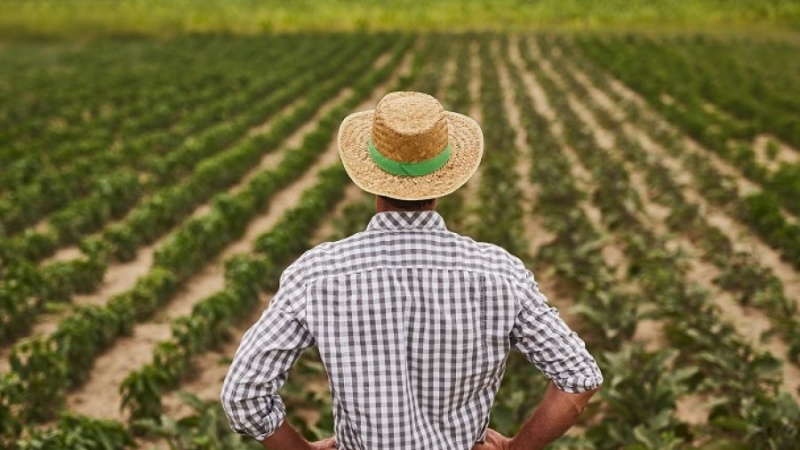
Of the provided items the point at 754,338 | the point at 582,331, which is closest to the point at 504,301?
the point at 582,331

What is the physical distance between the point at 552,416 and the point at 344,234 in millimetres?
6015

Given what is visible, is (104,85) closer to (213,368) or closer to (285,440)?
(213,368)

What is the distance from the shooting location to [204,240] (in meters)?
7.96

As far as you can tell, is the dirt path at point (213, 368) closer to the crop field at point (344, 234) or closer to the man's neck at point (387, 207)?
the crop field at point (344, 234)

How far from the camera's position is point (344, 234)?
789cm

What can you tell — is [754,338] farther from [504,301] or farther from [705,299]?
[504,301]

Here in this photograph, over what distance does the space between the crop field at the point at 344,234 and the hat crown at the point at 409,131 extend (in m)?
2.44

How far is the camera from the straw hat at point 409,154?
6.07 ft

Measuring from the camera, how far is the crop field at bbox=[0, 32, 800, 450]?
184 inches

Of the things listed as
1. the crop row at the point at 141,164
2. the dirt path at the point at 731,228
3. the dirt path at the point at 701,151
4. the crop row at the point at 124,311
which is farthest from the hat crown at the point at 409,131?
the dirt path at the point at 701,151

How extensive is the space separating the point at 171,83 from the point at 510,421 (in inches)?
670

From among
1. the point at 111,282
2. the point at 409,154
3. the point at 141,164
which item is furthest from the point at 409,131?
the point at 141,164

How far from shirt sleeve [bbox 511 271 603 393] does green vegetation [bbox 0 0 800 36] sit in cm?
3233

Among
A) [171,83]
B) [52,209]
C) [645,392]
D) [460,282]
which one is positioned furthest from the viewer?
[171,83]
